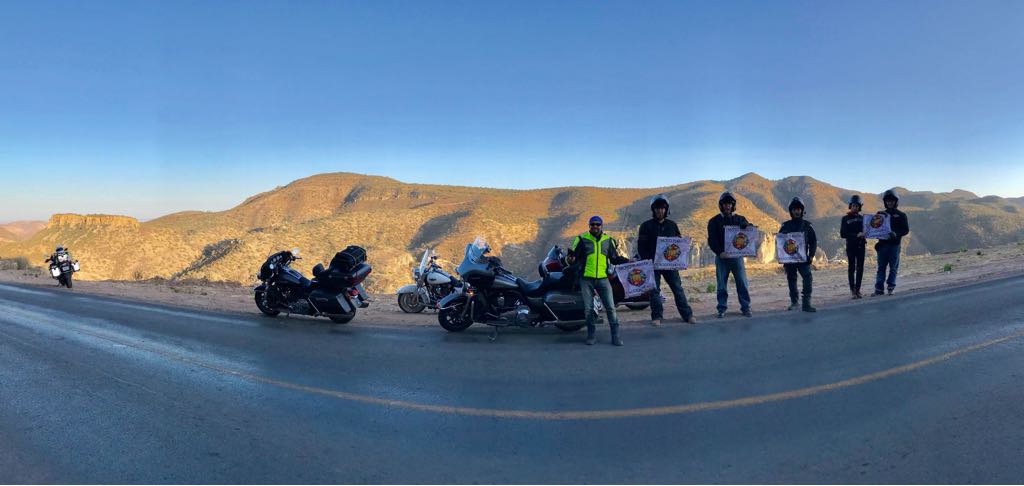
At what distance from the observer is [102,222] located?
248 ft

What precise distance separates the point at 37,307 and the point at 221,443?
1238 centimetres

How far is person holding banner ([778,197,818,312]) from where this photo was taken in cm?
995

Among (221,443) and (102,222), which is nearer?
(221,443)

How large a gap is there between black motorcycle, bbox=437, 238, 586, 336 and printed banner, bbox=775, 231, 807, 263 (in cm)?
477

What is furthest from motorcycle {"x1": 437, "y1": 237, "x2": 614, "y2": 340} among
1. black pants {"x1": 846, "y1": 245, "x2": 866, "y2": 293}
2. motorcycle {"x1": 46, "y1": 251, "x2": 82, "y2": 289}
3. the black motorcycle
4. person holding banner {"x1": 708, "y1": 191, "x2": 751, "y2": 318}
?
motorcycle {"x1": 46, "y1": 251, "x2": 82, "y2": 289}

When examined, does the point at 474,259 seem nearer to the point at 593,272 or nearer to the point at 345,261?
the point at 593,272

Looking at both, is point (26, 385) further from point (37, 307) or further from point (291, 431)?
point (37, 307)

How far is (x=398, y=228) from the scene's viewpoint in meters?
75.8

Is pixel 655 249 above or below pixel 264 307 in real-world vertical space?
above

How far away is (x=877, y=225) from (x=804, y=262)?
351cm

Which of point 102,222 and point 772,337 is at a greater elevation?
point 102,222

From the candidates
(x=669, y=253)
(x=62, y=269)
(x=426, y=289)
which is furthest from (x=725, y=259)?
(x=62, y=269)

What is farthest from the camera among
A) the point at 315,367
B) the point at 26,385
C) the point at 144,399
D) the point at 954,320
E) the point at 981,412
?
the point at 954,320

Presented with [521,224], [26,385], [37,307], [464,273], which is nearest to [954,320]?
[464,273]
